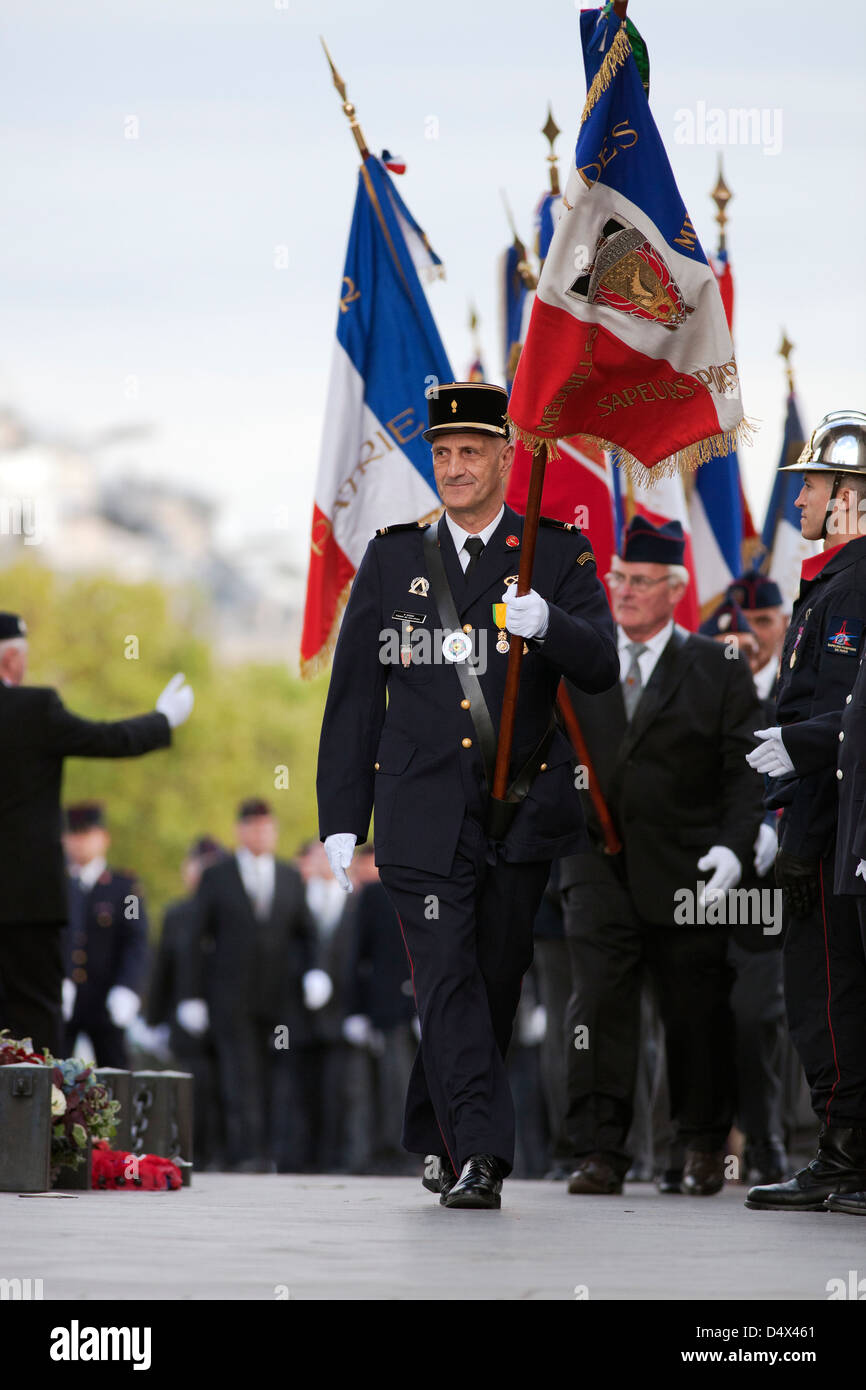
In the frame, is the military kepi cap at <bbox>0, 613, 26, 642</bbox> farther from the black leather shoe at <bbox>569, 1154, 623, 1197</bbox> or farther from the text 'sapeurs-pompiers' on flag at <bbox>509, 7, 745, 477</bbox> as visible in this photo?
the black leather shoe at <bbox>569, 1154, 623, 1197</bbox>

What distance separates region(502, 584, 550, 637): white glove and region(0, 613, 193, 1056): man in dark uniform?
3.12 meters

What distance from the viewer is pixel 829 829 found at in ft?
23.4

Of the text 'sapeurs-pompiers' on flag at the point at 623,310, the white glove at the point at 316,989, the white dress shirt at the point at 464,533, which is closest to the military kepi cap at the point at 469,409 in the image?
the text 'sapeurs-pompiers' on flag at the point at 623,310

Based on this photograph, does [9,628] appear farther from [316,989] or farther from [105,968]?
[316,989]

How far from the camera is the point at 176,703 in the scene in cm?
986

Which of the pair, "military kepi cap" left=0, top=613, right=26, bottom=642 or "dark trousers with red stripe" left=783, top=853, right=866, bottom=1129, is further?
"military kepi cap" left=0, top=613, right=26, bottom=642

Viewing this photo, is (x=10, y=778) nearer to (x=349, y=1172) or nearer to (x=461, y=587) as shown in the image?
(x=461, y=587)

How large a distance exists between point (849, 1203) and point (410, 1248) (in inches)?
79.3

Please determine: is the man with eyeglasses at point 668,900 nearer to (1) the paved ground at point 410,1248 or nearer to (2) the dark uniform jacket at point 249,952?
(1) the paved ground at point 410,1248

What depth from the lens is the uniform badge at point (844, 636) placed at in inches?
278

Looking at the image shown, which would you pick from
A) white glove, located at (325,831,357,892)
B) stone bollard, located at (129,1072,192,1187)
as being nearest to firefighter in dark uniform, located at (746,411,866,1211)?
white glove, located at (325,831,357,892)

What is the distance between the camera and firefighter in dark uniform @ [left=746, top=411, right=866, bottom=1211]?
276 inches
